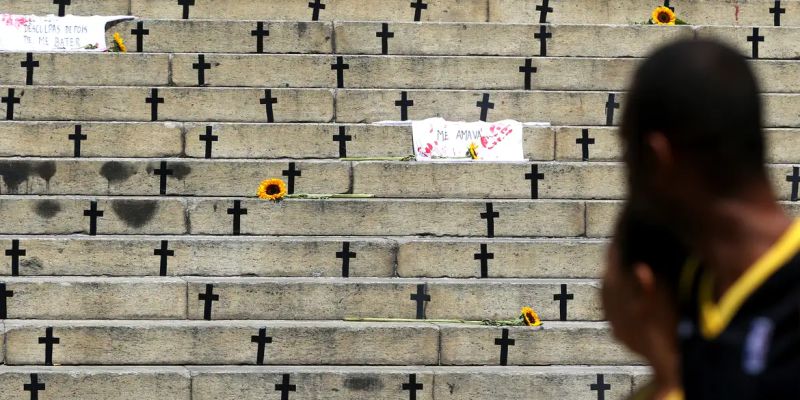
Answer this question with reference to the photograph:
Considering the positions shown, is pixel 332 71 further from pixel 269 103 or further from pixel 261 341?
pixel 261 341

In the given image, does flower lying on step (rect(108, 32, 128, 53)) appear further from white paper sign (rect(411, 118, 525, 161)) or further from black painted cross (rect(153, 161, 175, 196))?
white paper sign (rect(411, 118, 525, 161))

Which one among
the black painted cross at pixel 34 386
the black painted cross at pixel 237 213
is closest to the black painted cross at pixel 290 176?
the black painted cross at pixel 237 213

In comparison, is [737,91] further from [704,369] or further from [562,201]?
[562,201]

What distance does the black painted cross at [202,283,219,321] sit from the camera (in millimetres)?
6930

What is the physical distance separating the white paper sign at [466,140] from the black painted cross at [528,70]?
0.53 metres

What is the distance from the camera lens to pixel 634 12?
9578 mm

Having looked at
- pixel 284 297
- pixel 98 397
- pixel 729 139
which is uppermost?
pixel 729 139

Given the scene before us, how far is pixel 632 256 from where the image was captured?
5.07ft

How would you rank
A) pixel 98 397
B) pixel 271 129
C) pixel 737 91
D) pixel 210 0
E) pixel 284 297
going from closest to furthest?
pixel 737 91
pixel 98 397
pixel 284 297
pixel 271 129
pixel 210 0

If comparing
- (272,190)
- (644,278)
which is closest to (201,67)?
(272,190)

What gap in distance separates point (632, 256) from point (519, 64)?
23.9 feet

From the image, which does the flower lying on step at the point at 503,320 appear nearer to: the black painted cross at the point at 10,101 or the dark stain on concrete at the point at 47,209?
the dark stain on concrete at the point at 47,209

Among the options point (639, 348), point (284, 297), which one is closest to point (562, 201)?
point (284, 297)

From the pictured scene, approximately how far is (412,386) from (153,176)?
89.1 inches
